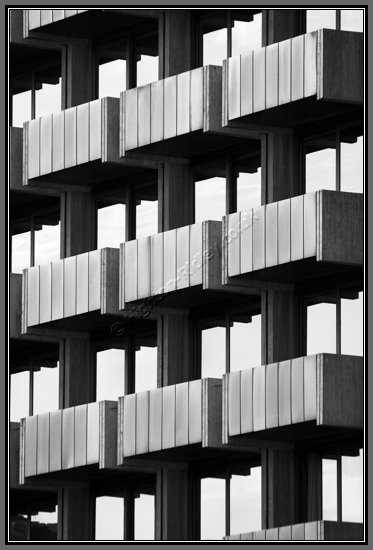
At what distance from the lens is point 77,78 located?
65.9m

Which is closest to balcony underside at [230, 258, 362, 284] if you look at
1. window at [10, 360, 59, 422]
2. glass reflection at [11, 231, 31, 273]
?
window at [10, 360, 59, 422]

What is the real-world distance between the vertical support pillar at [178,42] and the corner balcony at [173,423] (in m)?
7.65

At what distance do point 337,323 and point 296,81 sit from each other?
16.7 ft

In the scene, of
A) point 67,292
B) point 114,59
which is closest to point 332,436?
point 67,292

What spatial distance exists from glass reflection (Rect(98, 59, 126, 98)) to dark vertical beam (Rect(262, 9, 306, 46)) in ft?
19.9

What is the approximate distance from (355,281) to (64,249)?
34.3 ft

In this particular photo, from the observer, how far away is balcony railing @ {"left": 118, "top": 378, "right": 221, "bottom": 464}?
58406 millimetres

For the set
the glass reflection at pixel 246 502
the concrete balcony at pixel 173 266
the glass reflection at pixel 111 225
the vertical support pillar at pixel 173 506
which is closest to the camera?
the concrete balcony at pixel 173 266

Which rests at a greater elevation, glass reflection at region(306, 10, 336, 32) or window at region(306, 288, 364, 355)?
glass reflection at region(306, 10, 336, 32)

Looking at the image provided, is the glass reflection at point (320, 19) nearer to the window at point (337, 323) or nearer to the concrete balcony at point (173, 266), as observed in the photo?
the concrete balcony at point (173, 266)

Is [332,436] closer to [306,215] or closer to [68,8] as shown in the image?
[306,215]

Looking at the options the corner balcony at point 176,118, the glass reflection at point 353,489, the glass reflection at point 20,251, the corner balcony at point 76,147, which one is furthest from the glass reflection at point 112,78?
the glass reflection at point 353,489

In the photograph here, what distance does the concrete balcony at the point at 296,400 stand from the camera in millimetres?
55250

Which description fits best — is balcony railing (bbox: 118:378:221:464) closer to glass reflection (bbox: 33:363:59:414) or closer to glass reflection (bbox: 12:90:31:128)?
glass reflection (bbox: 33:363:59:414)
